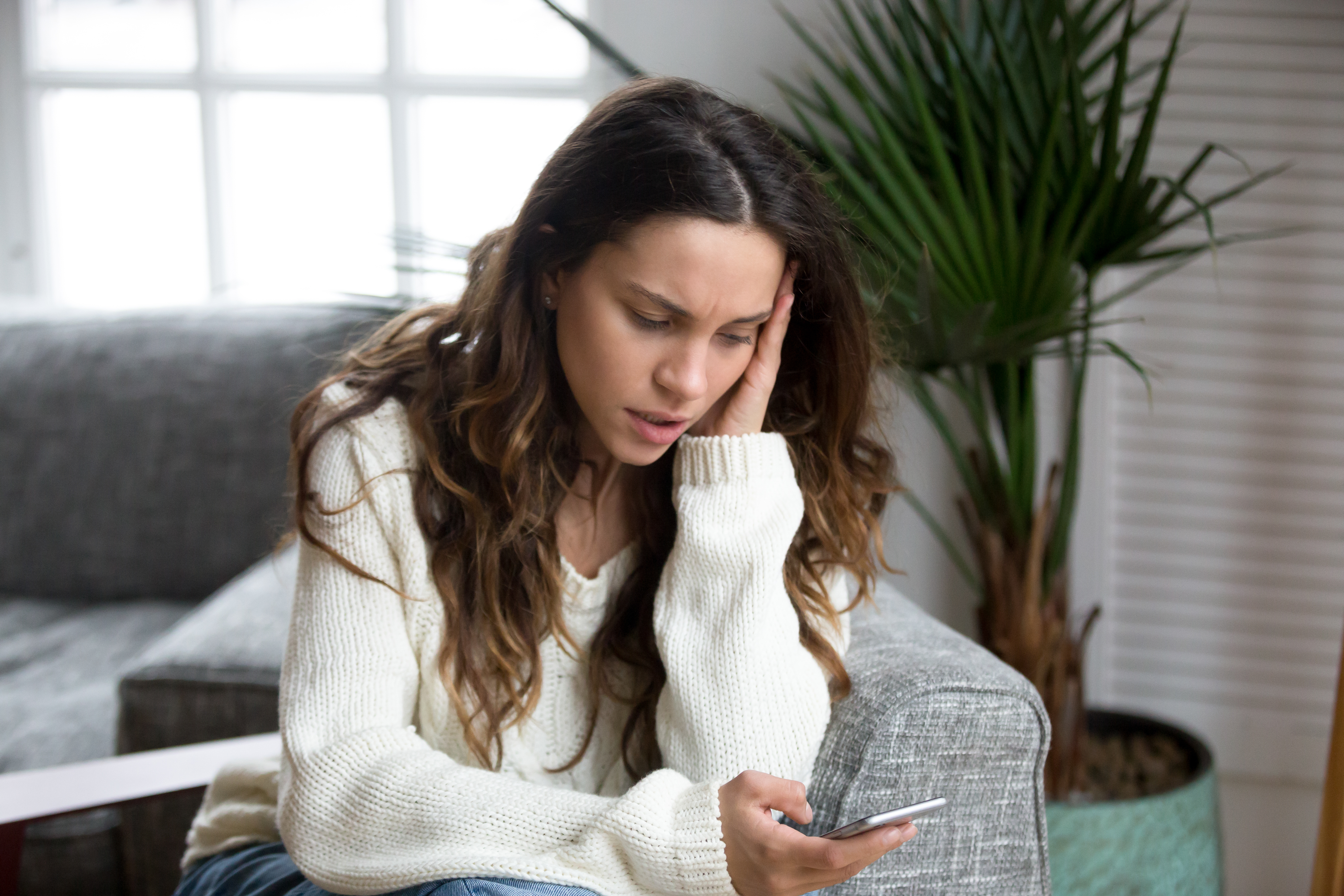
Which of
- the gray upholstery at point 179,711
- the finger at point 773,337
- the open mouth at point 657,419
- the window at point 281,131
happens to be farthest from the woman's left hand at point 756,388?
the window at point 281,131

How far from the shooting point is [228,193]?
8.52 feet

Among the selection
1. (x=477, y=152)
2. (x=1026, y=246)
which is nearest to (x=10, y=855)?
(x=1026, y=246)

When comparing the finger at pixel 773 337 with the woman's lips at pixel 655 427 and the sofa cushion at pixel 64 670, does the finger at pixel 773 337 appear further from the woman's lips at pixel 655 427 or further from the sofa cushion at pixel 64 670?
the sofa cushion at pixel 64 670

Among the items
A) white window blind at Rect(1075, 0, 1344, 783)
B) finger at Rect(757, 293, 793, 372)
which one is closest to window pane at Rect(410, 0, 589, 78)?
white window blind at Rect(1075, 0, 1344, 783)

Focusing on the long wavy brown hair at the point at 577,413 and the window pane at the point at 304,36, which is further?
the window pane at the point at 304,36

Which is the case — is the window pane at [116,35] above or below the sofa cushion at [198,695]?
above

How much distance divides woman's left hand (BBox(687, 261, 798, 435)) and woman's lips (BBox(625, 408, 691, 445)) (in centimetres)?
10

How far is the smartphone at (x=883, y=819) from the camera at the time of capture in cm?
78

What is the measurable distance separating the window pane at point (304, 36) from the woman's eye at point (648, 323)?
181cm

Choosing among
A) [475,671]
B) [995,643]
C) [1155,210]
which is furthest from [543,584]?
[1155,210]

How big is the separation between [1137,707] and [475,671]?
1437 mm

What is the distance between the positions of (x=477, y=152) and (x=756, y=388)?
5.36 feet

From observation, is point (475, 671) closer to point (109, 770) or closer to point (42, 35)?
point (109, 770)

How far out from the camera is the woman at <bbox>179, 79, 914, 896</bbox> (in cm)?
90
